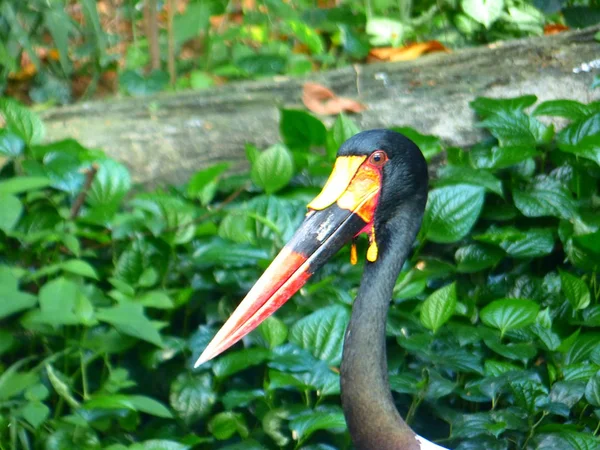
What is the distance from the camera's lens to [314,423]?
7.27 feet

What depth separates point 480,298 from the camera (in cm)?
276

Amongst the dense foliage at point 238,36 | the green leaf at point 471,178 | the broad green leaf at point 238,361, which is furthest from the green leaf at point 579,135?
the broad green leaf at point 238,361

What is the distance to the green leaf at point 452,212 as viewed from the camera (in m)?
2.64

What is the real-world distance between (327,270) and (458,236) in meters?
0.38

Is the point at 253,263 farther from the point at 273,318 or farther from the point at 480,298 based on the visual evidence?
the point at 480,298

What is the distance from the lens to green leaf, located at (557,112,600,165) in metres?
2.74

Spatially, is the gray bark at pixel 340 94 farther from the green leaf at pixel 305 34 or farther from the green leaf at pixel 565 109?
the green leaf at pixel 305 34

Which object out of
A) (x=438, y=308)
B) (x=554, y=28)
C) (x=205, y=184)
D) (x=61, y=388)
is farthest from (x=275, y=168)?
(x=554, y=28)

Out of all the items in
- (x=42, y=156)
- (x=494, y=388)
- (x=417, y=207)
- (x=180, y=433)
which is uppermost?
(x=417, y=207)

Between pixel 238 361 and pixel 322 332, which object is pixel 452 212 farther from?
pixel 238 361

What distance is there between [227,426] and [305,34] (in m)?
2.24

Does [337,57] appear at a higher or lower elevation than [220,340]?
lower

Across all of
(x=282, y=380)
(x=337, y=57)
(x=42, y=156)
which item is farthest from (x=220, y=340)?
(x=337, y=57)

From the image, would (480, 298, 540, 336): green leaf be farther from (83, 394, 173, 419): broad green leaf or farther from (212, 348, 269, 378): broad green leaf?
(83, 394, 173, 419): broad green leaf
